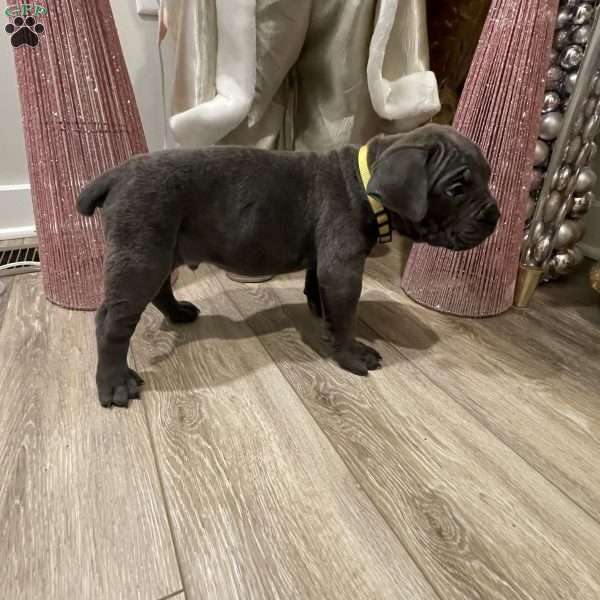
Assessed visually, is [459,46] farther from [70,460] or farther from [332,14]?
[70,460]

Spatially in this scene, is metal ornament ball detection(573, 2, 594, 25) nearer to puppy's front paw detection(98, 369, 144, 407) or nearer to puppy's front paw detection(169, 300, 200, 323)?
puppy's front paw detection(169, 300, 200, 323)

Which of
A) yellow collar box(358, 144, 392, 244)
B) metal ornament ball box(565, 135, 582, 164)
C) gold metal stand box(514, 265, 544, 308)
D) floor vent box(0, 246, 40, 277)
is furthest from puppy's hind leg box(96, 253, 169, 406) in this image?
metal ornament ball box(565, 135, 582, 164)

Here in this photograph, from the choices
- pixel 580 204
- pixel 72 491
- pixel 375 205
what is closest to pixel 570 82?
pixel 580 204

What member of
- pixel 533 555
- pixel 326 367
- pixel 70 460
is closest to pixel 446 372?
pixel 326 367

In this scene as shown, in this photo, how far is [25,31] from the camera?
41.8 inches

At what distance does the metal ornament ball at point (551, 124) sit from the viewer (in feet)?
4.37

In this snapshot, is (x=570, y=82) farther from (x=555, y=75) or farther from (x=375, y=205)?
(x=375, y=205)

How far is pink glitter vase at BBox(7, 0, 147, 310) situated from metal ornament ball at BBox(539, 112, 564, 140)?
1223 millimetres

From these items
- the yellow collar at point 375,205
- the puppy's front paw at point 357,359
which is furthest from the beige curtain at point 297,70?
the puppy's front paw at point 357,359

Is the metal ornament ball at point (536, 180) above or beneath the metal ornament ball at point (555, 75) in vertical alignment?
beneath

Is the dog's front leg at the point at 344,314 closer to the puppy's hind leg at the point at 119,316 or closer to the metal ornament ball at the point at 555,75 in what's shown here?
the puppy's hind leg at the point at 119,316

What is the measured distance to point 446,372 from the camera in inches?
44.8

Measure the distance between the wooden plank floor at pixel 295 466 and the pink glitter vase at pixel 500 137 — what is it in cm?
15

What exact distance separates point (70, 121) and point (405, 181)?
2.93ft
